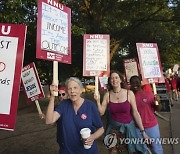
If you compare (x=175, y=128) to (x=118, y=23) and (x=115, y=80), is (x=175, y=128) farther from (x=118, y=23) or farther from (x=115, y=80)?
(x=118, y=23)

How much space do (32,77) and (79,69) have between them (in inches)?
533

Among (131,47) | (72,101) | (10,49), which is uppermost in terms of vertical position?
(131,47)

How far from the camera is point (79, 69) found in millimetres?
19844

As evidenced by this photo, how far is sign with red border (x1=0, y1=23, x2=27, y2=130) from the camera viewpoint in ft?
12.6

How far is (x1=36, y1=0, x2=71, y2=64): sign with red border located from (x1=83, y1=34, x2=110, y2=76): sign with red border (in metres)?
1.35

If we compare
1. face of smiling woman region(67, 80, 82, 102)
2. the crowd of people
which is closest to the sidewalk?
the crowd of people

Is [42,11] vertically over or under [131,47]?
under

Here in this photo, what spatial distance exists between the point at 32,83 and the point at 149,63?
2656 millimetres

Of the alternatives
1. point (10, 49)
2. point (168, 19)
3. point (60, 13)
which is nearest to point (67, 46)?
point (60, 13)

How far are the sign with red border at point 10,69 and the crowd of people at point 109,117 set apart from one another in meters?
0.36

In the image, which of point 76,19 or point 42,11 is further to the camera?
point 76,19

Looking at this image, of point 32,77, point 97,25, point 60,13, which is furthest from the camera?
point 97,25

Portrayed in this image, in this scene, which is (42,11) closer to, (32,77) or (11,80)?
(11,80)

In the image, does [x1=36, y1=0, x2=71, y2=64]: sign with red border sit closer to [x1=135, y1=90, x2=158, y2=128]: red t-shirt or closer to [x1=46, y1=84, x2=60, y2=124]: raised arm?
[x1=46, y1=84, x2=60, y2=124]: raised arm
